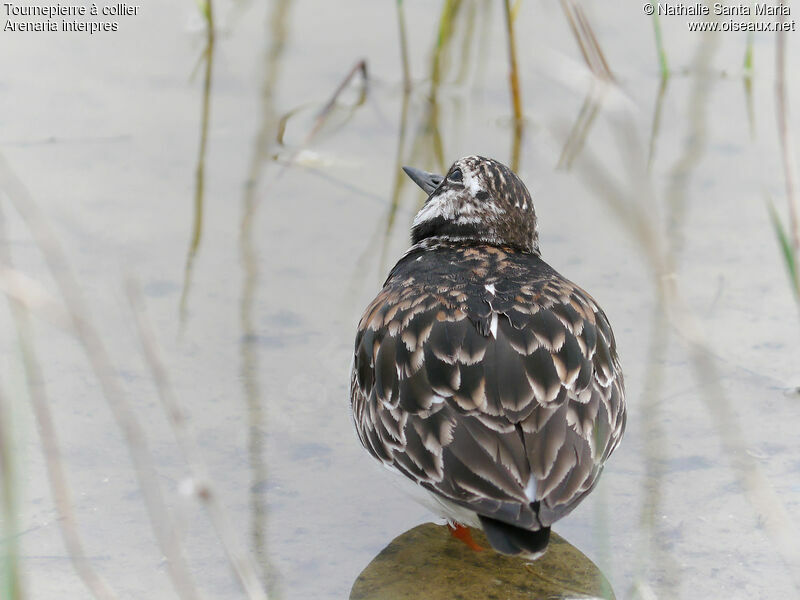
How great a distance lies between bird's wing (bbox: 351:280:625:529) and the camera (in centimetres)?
364

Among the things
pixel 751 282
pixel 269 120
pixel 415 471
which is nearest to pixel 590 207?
pixel 751 282

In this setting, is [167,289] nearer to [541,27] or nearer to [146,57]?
[146,57]

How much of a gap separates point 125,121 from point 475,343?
12.2ft

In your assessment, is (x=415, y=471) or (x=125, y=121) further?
(x=125, y=121)

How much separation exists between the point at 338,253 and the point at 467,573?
2257 mm

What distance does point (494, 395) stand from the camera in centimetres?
382

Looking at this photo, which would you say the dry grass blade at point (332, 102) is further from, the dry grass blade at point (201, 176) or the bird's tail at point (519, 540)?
the bird's tail at point (519, 540)

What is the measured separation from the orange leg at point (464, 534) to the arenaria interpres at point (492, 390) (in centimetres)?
37

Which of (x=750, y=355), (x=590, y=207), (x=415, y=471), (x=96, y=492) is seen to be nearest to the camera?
(x=415, y=471)

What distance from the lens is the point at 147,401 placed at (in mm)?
4859

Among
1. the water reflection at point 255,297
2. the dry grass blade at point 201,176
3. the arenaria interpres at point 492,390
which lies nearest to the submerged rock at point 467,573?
the arenaria interpres at point 492,390

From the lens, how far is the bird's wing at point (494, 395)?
364cm

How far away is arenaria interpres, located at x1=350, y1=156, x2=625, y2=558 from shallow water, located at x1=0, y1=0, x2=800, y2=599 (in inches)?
13.9

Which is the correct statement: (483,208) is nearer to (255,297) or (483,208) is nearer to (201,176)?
(255,297)
